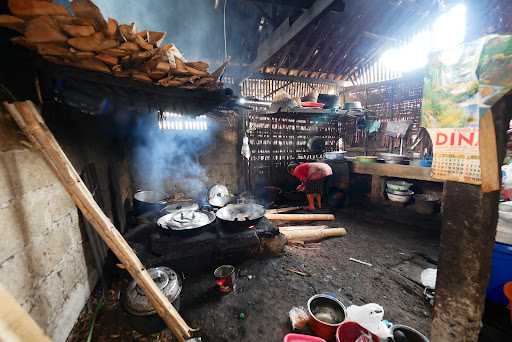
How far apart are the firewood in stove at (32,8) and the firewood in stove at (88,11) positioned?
11cm

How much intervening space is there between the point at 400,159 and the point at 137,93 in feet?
29.0

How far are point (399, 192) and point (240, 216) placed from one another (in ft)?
21.0

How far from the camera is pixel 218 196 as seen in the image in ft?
26.4

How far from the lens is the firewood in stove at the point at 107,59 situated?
7.64ft

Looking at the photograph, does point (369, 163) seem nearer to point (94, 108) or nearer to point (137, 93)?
point (137, 93)

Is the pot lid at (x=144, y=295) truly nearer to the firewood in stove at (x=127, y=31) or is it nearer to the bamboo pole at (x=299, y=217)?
the firewood in stove at (x=127, y=31)

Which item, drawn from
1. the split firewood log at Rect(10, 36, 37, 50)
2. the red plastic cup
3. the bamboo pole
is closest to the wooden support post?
the red plastic cup

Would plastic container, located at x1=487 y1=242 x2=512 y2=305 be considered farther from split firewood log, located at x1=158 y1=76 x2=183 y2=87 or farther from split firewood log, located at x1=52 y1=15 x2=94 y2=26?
split firewood log, located at x1=52 y1=15 x2=94 y2=26

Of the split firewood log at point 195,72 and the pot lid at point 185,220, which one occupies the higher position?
the split firewood log at point 195,72

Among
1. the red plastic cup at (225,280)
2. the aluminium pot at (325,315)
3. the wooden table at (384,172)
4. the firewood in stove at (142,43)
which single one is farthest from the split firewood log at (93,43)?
the wooden table at (384,172)

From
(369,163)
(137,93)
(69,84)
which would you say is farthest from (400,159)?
(69,84)

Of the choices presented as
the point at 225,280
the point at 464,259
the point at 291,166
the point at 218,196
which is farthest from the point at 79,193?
the point at 291,166

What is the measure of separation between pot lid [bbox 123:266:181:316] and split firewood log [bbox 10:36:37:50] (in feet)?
10.5

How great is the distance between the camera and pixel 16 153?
2354 mm
